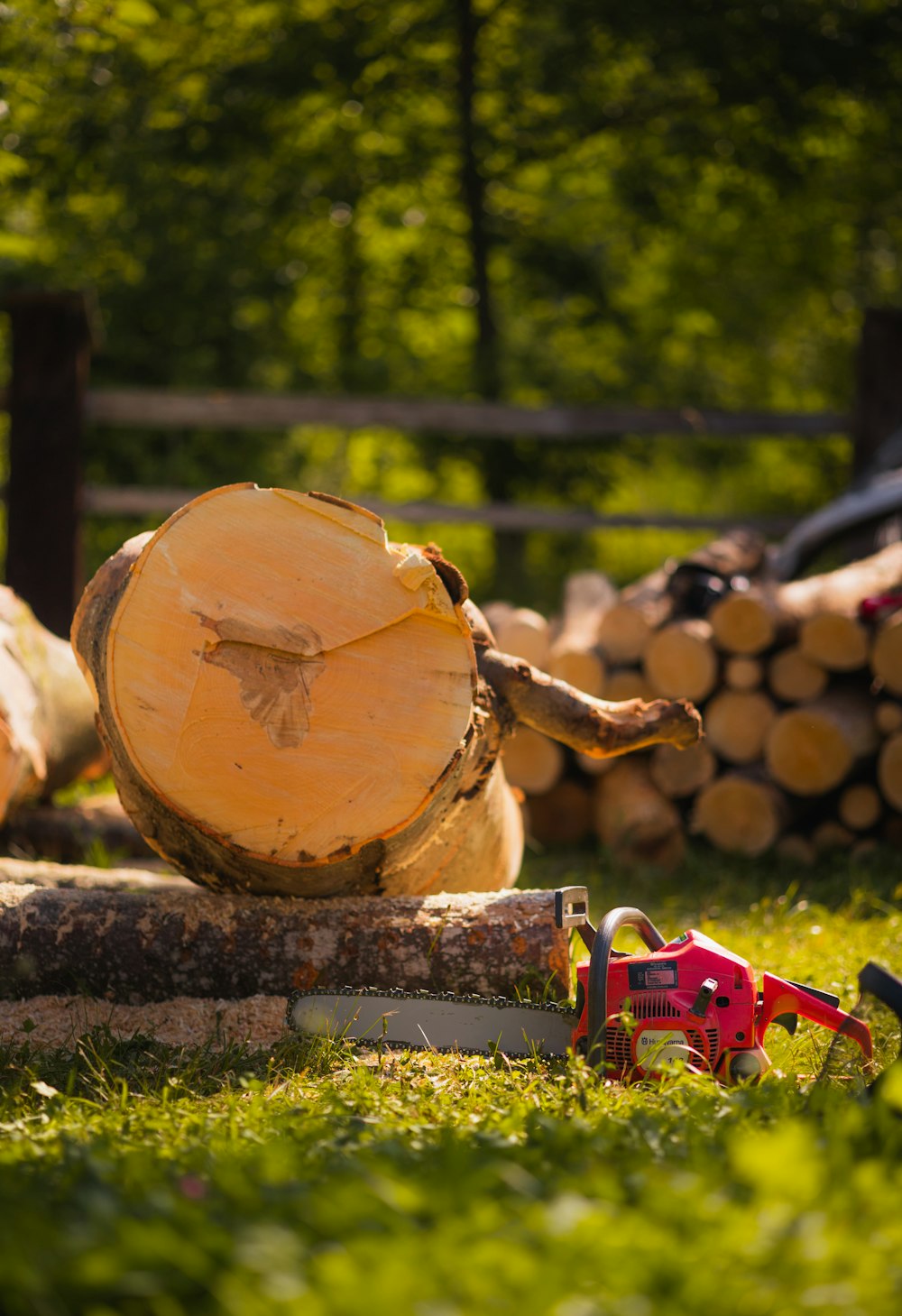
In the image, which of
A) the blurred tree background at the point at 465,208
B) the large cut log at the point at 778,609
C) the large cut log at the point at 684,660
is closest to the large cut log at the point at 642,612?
the large cut log at the point at 684,660

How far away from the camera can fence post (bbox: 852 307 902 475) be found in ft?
23.8

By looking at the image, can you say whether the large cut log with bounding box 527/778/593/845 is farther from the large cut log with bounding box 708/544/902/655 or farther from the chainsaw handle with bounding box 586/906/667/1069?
the chainsaw handle with bounding box 586/906/667/1069

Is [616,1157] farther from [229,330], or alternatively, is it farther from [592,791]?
[229,330]

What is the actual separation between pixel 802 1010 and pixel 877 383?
574 centimetres

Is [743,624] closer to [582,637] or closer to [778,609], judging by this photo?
[778,609]

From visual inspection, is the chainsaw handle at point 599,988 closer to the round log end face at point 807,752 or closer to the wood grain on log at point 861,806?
the round log end face at point 807,752

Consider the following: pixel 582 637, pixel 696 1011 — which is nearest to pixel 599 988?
pixel 696 1011

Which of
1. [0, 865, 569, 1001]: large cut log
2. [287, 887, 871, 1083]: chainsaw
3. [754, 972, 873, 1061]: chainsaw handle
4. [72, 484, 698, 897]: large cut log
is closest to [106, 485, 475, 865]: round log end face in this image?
[72, 484, 698, 897]: large cut log

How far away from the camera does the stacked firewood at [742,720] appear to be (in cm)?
481

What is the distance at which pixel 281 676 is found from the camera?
2.71m

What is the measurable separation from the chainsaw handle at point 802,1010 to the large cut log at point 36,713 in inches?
92.7

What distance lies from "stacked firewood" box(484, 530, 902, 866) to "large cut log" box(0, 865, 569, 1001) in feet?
7.16

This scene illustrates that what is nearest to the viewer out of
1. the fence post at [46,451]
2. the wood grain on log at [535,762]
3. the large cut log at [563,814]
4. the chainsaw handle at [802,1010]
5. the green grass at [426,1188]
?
the green grass at [426,1188]

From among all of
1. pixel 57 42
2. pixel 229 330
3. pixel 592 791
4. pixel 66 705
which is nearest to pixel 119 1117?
pixel 66 705
